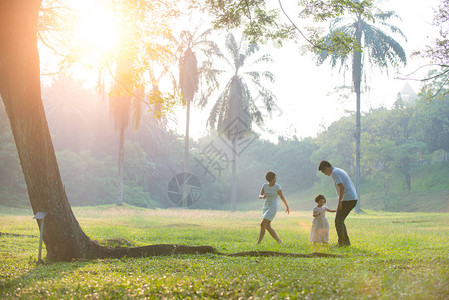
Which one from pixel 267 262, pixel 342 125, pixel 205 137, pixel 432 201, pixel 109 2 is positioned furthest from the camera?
pixel 205 137

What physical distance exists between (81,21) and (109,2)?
34.6 inches

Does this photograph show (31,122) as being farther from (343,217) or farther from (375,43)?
(375,43)

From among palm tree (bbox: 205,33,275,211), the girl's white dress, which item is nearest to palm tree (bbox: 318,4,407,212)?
palm tree (bbox: 205,33,275,211)

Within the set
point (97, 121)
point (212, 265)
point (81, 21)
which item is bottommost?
point (212, 265)

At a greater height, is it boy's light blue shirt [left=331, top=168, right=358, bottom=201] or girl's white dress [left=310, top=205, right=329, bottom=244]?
boy's light blue shirt [left=331, top=168, right=358, bottom=201]

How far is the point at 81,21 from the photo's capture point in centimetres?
1093

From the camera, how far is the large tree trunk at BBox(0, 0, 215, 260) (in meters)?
7.65

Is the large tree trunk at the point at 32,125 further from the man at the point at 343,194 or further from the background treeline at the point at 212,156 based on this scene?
the background treeline at the point at 212,156

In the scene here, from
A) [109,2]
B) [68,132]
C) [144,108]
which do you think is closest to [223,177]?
[144,108]

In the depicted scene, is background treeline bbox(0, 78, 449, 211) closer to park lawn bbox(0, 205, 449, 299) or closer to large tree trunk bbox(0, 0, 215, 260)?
large tree trunk bbox(0, 0, 215, 260)

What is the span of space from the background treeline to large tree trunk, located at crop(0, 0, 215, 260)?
119ft

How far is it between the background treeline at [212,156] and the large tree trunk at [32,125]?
36.2 metres

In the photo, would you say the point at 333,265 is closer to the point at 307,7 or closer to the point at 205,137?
the point at 307,7

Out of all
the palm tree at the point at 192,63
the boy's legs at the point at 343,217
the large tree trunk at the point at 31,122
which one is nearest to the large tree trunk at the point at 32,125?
the large tree trunk at the point at 31,122
